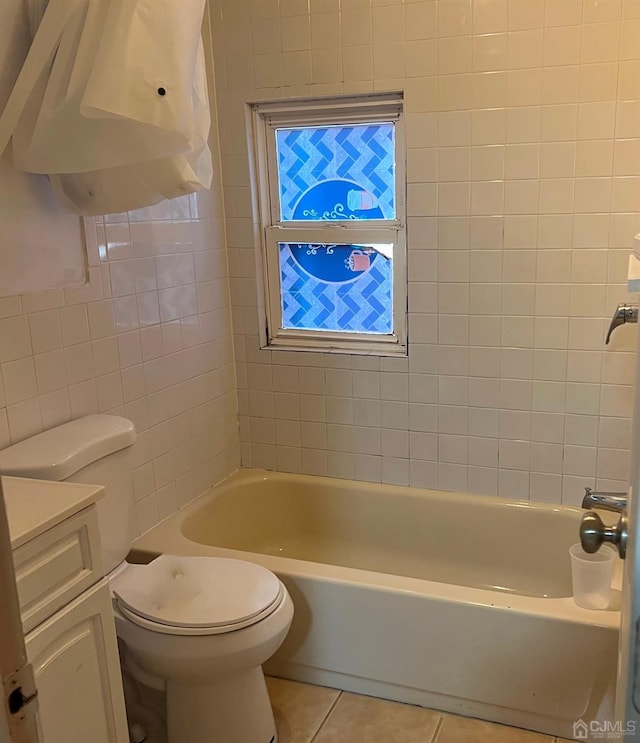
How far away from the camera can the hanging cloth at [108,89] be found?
60.0 inches

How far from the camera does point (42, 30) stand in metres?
1.61

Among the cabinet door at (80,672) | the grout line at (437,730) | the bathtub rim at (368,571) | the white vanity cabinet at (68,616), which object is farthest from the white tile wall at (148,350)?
the grout line at (437,730)

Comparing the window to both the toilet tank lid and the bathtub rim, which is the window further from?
the toilet tank lid

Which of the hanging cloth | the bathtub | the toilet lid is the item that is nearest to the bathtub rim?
the bathtub

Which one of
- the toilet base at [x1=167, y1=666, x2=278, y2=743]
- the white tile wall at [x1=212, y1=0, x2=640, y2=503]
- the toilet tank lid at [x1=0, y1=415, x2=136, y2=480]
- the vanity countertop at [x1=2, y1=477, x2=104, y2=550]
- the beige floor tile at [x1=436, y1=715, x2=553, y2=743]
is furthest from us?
the white tile wall at [x1=212, y1=0, x2=640, y2=503]

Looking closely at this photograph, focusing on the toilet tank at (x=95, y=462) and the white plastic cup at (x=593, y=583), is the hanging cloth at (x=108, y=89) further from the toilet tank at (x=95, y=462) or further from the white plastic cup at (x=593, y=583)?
the white plastic cup at (x=593, y=583)

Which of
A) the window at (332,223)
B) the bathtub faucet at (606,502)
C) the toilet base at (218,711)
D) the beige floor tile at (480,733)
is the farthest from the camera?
the window at (332,223)

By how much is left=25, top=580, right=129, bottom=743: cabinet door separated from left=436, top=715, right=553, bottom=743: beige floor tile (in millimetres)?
898

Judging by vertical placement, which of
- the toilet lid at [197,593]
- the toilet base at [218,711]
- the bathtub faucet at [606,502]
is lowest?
the toilet base at [218,711]

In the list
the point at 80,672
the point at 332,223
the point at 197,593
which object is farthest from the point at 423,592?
the point at 332,223

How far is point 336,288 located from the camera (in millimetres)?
2758

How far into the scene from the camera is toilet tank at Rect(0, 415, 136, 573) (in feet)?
5.71

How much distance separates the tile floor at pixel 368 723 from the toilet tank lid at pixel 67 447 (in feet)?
3.06

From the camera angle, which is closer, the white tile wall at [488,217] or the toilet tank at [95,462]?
the toilet tank at [95,462]
